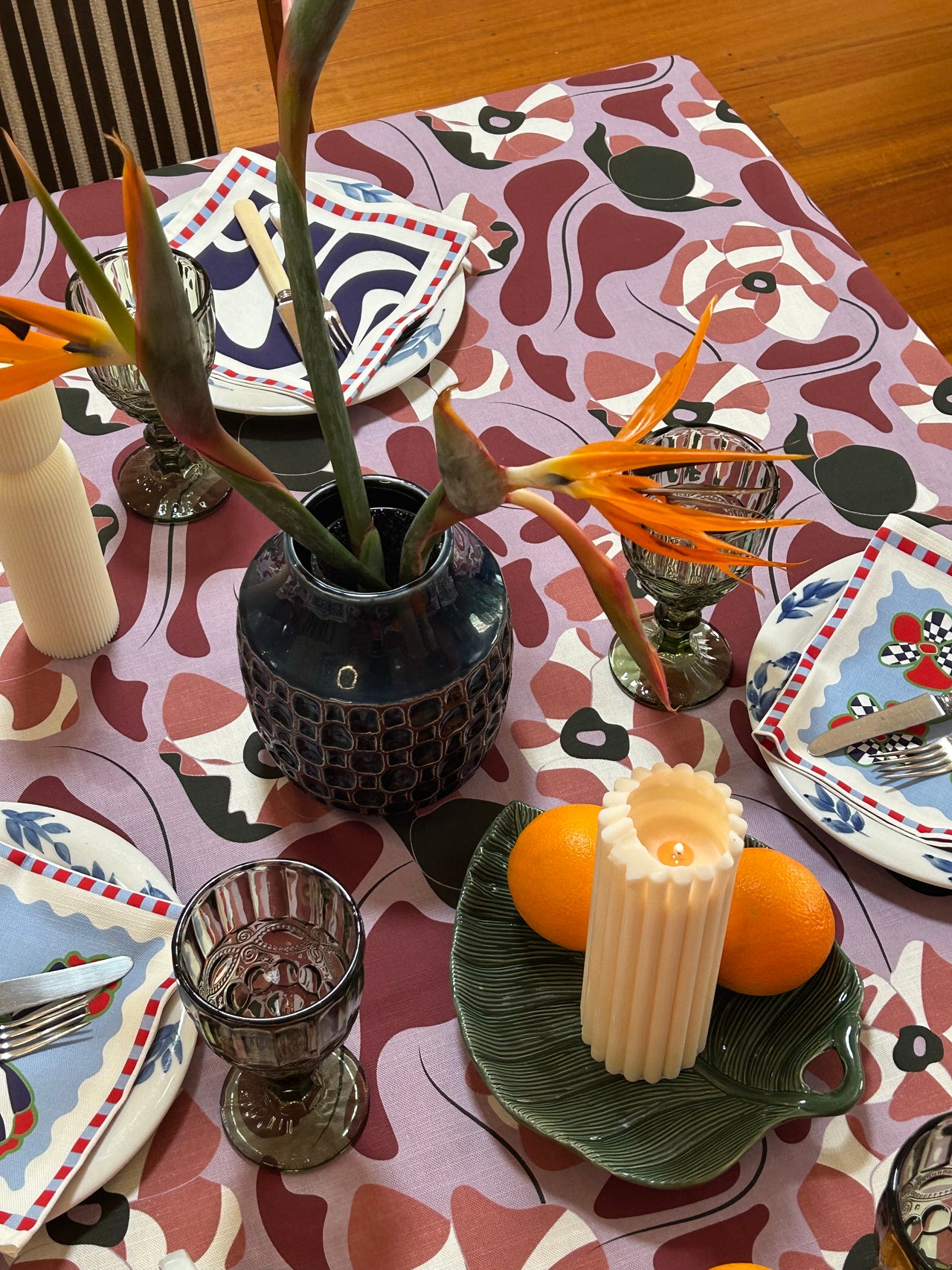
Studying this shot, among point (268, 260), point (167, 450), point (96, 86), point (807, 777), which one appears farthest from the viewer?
point (96, 86)

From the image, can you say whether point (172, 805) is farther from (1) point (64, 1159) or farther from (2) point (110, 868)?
(1) point (64, 1159)

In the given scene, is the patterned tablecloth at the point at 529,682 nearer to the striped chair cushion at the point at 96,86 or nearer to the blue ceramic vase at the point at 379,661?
the blue ceramic vase at the point at 379,661

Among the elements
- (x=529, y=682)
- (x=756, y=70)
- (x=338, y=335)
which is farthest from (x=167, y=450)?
(x=756, y=70)

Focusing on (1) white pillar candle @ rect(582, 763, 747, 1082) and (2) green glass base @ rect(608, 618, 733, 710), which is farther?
(2) green glass base @ rect(608, 618, 733, 710)

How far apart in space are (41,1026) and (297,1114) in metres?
0.15

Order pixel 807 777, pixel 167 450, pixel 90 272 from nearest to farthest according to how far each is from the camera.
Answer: pixel 90 272
pixel 807 777
pixel 167 450

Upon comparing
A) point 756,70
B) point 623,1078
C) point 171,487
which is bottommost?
point 756,70

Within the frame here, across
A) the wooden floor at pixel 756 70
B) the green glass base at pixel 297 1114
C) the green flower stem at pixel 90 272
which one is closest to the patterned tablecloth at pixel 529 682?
the green glass base at pixel 297 1114

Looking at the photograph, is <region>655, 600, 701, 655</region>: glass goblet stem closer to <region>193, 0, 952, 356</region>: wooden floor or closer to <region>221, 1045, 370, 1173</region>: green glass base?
<region>221, 1045, 370, 1173</region>: green glass base

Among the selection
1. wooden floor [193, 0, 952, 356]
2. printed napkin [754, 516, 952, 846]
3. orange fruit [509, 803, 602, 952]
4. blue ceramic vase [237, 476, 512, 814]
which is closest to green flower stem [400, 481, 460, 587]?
blue ceramic vase [237, 476, 512, 814]

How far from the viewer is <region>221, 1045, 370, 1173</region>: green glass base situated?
0.70m

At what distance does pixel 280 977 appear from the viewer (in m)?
0.72

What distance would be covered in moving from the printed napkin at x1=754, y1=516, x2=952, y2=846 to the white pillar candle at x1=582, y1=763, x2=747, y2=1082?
20cm

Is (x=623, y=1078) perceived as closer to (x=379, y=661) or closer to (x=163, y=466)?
(x=379, y=661)
